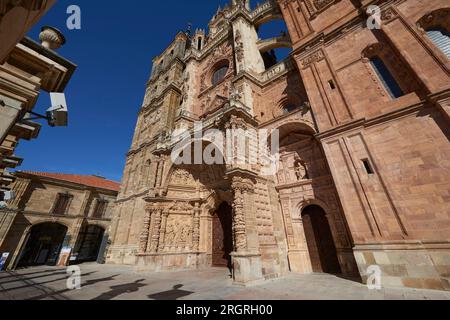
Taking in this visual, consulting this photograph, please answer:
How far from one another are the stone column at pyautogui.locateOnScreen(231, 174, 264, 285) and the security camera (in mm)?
6227

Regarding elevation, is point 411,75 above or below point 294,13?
below

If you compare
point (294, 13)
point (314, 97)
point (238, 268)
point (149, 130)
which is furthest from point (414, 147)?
point (149, 130)

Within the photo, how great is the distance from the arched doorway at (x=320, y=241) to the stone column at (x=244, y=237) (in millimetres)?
3333

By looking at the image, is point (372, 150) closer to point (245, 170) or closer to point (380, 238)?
point (380, 238)

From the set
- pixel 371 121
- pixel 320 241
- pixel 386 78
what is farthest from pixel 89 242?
pixel 386 78

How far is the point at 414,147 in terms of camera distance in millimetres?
6102

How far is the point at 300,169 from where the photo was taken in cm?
1024

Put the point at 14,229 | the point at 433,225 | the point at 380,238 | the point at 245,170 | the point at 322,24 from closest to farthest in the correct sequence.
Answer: the point at 433,225, the point at 380,238, the point at 245,170, the point at 322,24, the point at 14,229

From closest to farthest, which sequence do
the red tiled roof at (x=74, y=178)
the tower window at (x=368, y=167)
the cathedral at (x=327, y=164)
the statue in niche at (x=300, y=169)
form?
the cathedral at (x=327, y=164) → the tower window at (x=368, y=167) → the statue in niche at (x=300, y=169) → the red tiled roof at (x=74, y=178)

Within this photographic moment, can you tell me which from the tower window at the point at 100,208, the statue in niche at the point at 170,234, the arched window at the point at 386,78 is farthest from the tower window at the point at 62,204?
the arched window at the point at 386,78

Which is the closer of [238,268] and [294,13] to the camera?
[238,268]

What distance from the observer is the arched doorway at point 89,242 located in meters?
21.1

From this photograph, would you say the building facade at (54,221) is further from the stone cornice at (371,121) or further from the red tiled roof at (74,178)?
the stone cornice at (371,121)

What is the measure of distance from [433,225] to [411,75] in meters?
5.43
